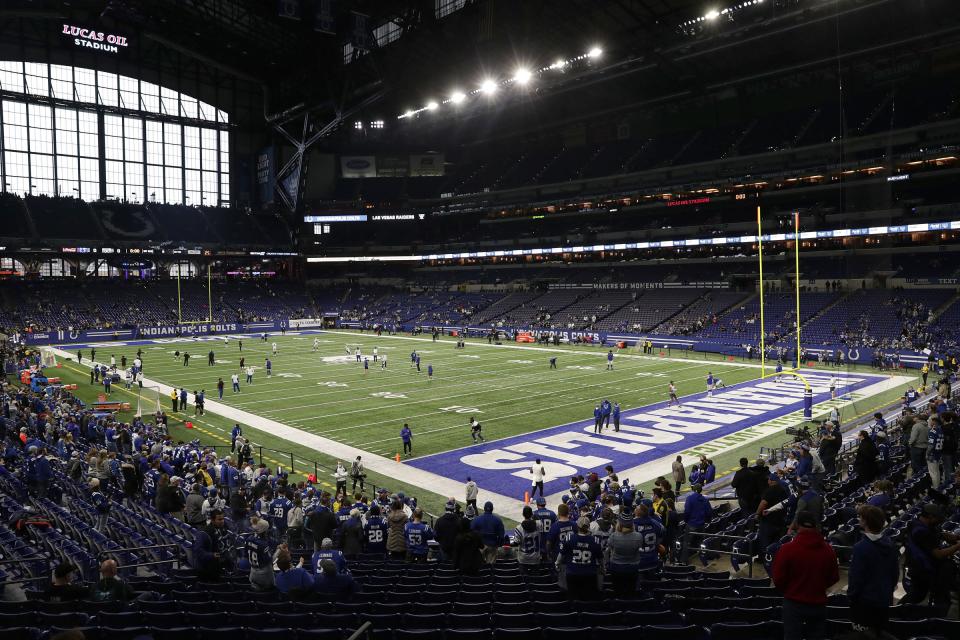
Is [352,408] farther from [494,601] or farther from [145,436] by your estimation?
[494,601]

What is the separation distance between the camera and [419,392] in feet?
111

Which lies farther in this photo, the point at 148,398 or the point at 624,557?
the point at 148,398

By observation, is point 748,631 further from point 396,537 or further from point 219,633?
point 396,537

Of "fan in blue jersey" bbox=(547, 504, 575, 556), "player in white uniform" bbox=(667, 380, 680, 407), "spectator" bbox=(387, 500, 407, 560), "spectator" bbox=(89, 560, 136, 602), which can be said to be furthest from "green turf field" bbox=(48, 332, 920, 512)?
"spectator" bbox=(89, 560, 136, 602)

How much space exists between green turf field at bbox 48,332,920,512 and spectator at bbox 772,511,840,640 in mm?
13106

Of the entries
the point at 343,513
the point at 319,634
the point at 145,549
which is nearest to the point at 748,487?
the point at 343,513

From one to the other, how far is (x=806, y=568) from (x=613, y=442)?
61.5 feet

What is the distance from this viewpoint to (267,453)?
2247 cm

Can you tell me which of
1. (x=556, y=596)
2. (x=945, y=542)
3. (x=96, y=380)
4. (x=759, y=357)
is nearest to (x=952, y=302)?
(x=759, y=357)

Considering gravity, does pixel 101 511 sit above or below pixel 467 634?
below

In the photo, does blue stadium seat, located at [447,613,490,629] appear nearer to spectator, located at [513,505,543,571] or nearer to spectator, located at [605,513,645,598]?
spectator, located at [605,513,645,598]

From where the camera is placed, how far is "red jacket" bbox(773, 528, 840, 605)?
16.0ft

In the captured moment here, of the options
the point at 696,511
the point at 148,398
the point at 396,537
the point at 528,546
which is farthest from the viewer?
the point at 148,398

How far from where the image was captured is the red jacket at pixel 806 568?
4875 millimetres
